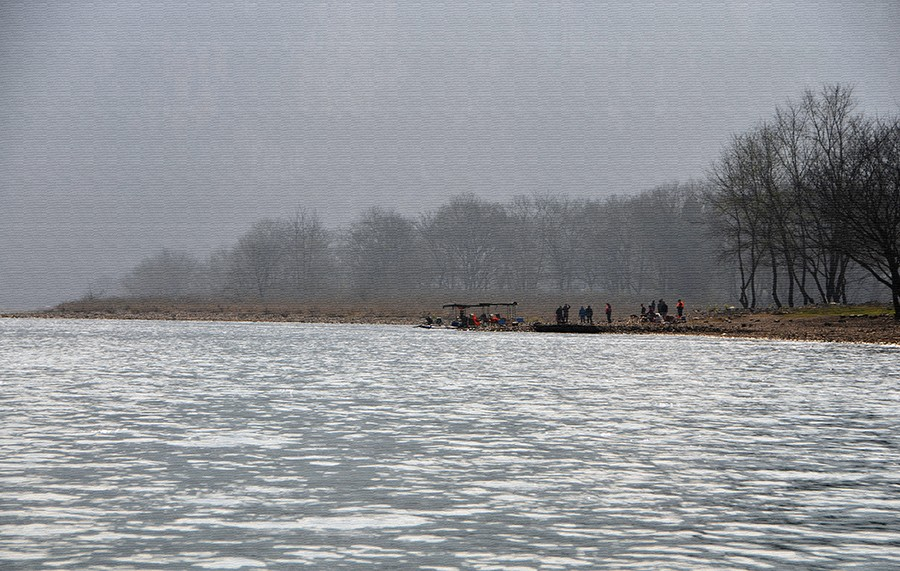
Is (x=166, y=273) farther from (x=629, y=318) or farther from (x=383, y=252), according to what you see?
(x=629, y=318)

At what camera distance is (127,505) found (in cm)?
1181

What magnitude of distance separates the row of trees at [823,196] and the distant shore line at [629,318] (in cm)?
353

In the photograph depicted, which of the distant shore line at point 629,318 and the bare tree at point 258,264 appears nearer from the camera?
the distant shore line at point 629,318

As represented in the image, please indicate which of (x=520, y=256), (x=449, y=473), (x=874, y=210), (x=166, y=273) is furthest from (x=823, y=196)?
(x=166, y=273)

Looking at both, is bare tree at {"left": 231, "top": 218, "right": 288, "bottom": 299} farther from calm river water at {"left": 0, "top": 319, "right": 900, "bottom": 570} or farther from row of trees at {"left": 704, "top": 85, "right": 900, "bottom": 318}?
calm river water at {"left": 0, "top": 319, "right": 900, "bottom": 570}

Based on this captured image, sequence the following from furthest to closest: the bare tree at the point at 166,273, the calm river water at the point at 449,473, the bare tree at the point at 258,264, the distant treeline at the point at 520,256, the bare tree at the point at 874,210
→ 1. the bare tree at the point at 166,273
2. the bare tree at the point at 258,264
3. the distant treeline at the point at 520,256
4. the bare tree at the point at 874,210
5. the calm river water at the point at 449,473

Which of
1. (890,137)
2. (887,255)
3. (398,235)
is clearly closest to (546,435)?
(887,255)

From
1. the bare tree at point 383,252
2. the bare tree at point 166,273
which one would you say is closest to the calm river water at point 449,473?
the bare tree at point 383,252

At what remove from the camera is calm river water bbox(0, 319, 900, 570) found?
9.79 meters

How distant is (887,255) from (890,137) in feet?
55.0

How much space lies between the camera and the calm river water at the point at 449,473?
9789 mm

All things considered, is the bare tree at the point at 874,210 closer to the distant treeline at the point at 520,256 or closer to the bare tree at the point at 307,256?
the distant treeline at the point at 520,256

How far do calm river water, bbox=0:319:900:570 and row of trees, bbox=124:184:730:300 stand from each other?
339 feet

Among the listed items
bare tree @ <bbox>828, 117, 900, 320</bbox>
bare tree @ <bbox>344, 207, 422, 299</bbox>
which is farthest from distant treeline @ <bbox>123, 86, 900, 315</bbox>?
bare tree @ <bbox>828, 117, 900, 320</bbox>
